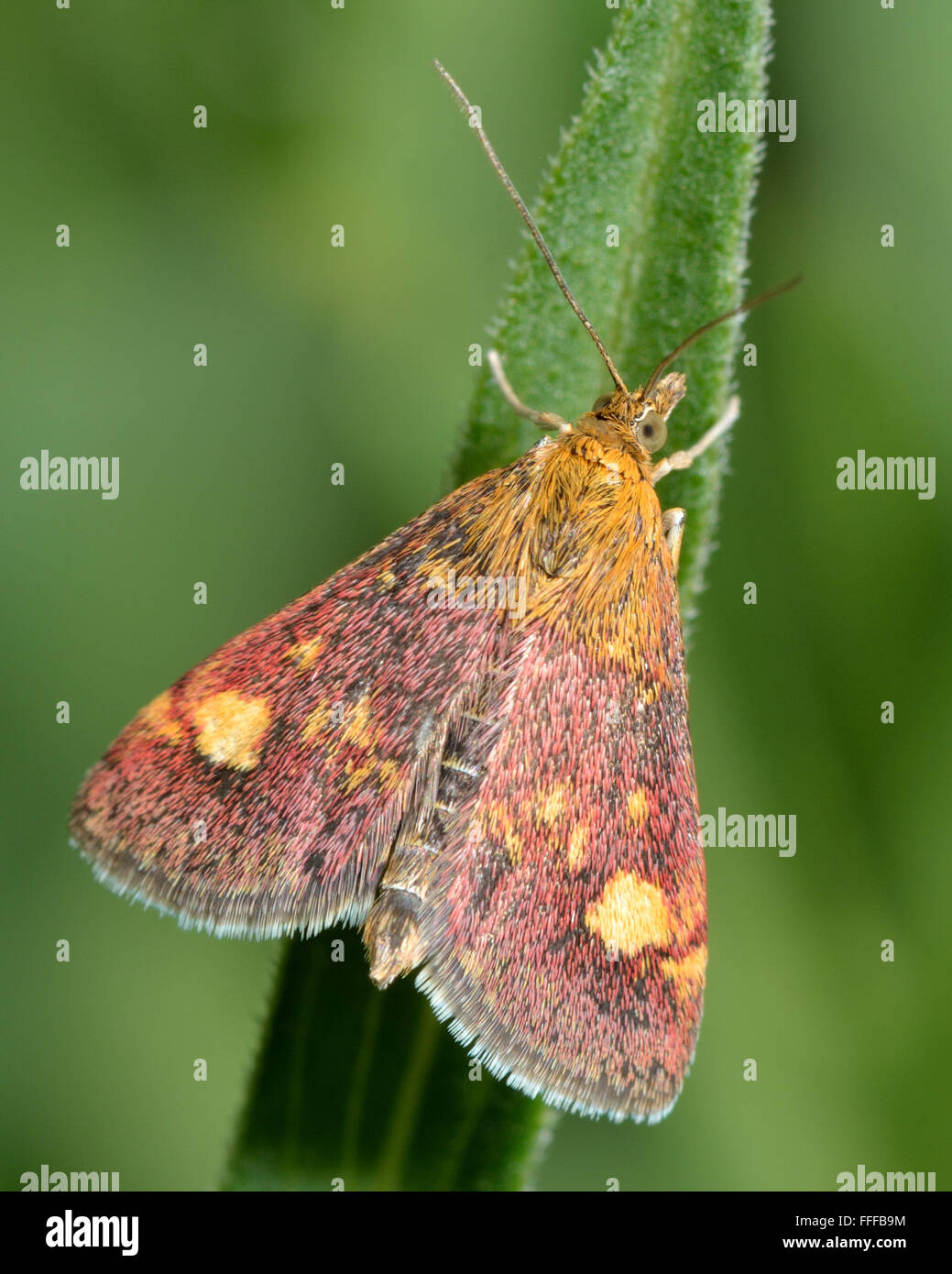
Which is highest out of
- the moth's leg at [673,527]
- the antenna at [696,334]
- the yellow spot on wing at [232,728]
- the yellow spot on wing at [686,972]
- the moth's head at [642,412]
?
the antenna at [696,334]

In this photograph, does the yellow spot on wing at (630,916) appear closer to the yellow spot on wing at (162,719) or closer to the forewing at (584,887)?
the forewing at (584,887)

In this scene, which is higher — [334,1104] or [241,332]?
[241,332]

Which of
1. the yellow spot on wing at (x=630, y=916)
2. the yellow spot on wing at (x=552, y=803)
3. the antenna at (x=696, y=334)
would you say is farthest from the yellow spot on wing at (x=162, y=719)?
the antenna at (x=696, y=334)

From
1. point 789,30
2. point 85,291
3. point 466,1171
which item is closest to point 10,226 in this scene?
point 85,291

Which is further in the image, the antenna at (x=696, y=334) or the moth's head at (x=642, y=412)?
the moth's head at (x=642, y=412)

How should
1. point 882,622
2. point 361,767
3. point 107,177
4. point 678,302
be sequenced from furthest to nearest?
1. point 107,177
2. point 882,622
3. point 678,302
4. point 361,767

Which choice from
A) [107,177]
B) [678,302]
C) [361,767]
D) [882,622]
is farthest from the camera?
[107,177]

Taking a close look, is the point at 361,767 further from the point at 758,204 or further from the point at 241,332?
the point at 758,204
